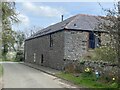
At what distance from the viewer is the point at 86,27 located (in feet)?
101

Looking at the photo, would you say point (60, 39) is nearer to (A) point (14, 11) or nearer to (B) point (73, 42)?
(B) point (73, 42)

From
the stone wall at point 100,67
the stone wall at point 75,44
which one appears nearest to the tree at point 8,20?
the stone wall at point 100,67

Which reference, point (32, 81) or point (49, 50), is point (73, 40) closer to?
point (49, 50)

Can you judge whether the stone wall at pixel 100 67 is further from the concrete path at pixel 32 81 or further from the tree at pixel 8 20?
the tree at pixel 8 20

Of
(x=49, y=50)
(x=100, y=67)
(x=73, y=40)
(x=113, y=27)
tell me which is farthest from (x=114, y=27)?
(x=49, y=50)

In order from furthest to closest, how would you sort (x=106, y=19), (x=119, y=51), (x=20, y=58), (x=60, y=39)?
(x=20, y=58)
(x=60, y=39)
(x=106, y=19)
(x=119, y=51)

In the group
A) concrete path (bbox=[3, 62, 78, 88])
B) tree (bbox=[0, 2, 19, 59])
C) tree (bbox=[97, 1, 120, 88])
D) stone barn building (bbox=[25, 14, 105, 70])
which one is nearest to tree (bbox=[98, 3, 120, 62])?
tree (bbox=[97, 1, 120, 88])

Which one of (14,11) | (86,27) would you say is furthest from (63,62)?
(14,11)

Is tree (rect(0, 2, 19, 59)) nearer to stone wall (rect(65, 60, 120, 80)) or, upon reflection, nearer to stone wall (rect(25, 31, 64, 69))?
stone wall (rect(65, 60, 120, 80))

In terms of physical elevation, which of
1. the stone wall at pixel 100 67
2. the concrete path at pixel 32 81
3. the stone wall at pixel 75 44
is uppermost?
the stone wall at pixel 75 44

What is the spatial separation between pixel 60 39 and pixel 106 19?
57.5ft

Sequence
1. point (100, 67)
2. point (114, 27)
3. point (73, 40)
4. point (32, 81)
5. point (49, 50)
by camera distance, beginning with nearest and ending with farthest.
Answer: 1. point (114, 27)
2. point (32, 81)
3. point (100, 67)
4. point (73, 40)
5. point (49, 50)

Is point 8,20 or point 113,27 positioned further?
point 8,20

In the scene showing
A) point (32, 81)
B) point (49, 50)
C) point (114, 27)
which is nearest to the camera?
point (114, 27)
